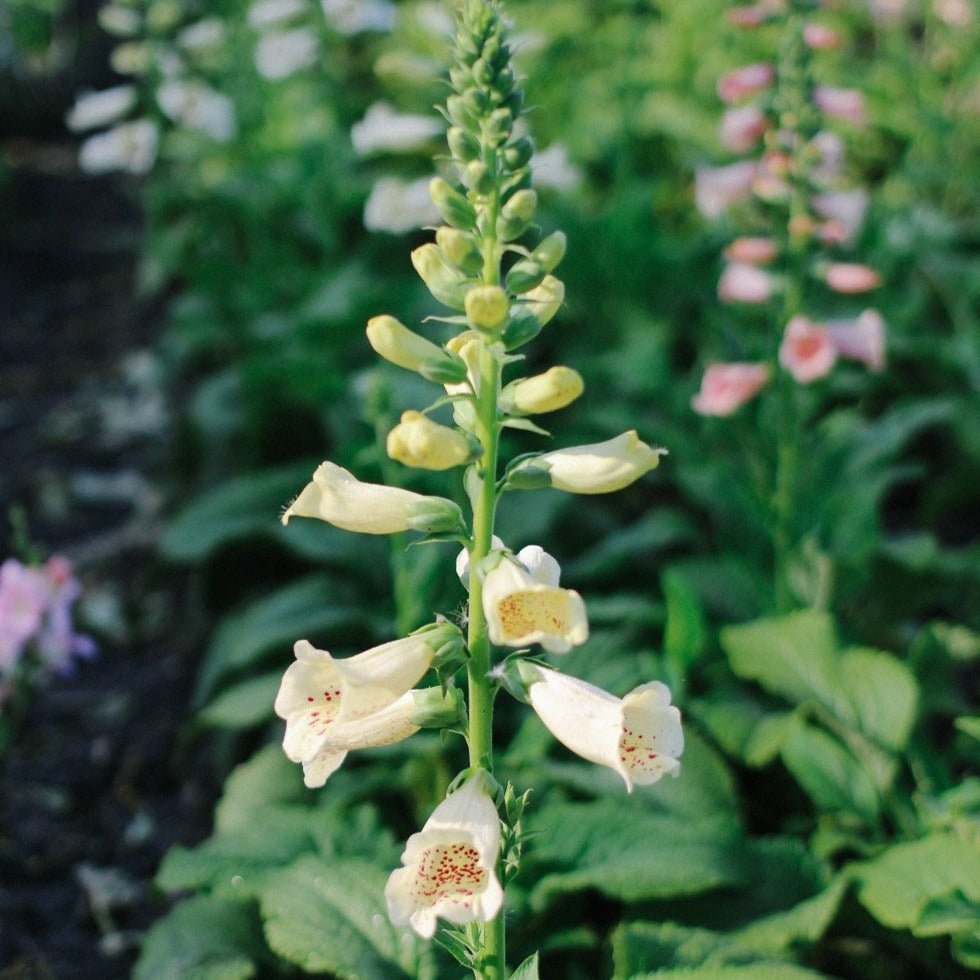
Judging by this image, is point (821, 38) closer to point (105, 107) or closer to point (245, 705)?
point (245, 705)

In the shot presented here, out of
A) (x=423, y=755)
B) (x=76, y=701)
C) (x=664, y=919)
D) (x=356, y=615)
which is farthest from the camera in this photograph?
(x=76, y=701)

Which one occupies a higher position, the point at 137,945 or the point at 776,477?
the point at 776,477

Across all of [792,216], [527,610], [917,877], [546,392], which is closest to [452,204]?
[546,392]

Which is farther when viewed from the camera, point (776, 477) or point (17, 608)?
point (776, 477)

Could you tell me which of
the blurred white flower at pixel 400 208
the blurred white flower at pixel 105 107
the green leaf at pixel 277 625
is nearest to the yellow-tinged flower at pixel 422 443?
the green leaf at pixel 277 625

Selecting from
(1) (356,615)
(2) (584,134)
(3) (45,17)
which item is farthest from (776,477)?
(3) (45,17)

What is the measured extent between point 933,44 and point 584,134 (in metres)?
1.95

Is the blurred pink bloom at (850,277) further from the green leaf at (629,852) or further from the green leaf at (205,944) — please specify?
the green leaf at (205,944)

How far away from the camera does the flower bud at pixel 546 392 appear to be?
60.9 inches

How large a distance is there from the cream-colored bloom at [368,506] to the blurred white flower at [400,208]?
298 cm

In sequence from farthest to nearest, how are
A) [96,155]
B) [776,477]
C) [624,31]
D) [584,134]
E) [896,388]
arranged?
[624,31] < [584,134] < [96,155] < [896,388] < [776,477]

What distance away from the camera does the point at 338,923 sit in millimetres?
2016

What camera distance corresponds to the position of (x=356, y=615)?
3146 mm

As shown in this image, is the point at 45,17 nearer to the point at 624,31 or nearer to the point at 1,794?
the point at 624,31
